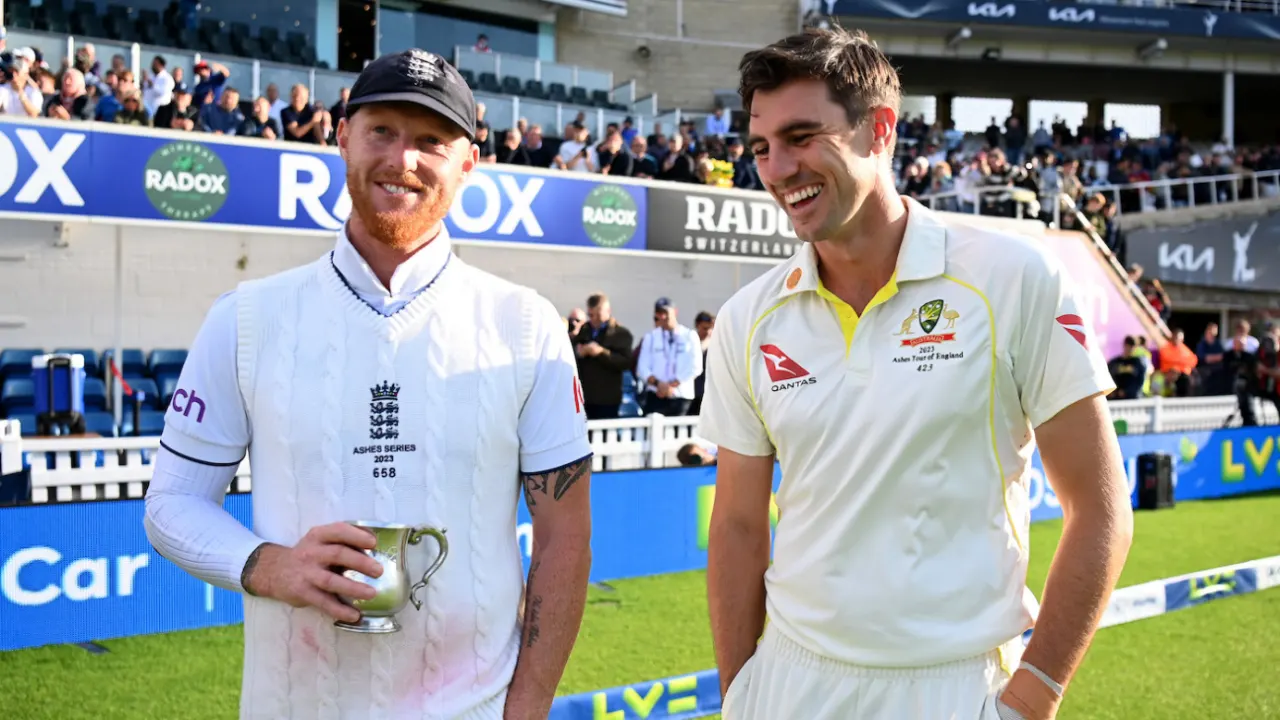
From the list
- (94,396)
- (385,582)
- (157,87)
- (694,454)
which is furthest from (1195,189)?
(385,582)

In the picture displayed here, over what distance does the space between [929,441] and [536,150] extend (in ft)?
36.4

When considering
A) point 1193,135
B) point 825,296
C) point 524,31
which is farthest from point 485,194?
point 1193,135

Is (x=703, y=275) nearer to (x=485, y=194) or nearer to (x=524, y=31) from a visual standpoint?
(x=485, y=194)

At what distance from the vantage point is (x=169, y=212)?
971cm

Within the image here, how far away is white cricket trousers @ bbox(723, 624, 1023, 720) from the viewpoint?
201 centimetres

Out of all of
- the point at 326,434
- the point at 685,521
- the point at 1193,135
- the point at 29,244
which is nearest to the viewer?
the point at 326,434

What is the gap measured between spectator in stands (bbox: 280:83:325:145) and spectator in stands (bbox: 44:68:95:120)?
175 cm

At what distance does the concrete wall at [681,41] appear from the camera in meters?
25.3

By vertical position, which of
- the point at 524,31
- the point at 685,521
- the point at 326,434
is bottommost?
the point at 685,521

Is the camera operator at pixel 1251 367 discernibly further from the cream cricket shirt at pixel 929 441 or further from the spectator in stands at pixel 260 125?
the cream cricket shirt at pixel 929 441

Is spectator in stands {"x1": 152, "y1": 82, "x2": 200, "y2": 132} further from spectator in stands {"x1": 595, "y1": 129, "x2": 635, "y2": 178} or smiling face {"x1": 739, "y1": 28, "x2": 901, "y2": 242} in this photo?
smiling face {"x1": 739, "y1": 28, "x2": 901, "y2": 242}

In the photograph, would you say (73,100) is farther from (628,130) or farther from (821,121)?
(821,121)

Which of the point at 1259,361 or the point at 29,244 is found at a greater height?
the point at 29,244

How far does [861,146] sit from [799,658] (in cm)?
96
